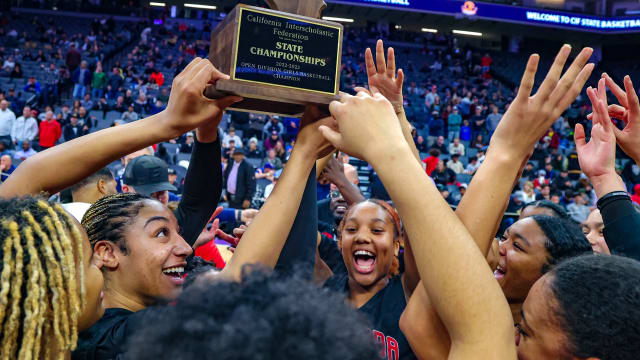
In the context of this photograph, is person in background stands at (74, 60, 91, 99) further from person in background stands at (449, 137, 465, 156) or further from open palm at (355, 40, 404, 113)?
open palm at (355, 40, 404, 113)

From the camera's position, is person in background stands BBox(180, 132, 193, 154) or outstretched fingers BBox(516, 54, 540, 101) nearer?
outstretched fingers BBox(516, 54, 540, 101)

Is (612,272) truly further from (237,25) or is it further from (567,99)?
(237,25)

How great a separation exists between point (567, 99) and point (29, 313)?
1354 mm

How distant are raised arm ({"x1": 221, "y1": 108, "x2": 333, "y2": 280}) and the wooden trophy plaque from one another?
7.8 inches

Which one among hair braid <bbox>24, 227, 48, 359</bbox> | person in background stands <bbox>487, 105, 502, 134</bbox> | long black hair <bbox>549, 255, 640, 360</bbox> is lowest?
person in background stands <bbox>487, 105, 502, 134</bbox>

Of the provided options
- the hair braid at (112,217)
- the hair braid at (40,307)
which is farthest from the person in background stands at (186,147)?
the hair braid at (40,307)

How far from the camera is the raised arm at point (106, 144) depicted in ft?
5.10

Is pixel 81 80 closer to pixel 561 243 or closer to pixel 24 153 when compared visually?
pixel 24 153

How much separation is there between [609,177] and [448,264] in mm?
921

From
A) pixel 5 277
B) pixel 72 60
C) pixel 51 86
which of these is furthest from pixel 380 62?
pixel 72 60

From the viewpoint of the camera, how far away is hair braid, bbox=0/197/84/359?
1.17 m

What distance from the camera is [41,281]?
121 centimetres

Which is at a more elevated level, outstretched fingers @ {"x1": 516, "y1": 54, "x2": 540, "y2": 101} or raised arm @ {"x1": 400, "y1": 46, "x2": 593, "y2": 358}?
outstretched fingers @ {"x1": 516, "y1": 54, "x2": 540, "y2": 101}

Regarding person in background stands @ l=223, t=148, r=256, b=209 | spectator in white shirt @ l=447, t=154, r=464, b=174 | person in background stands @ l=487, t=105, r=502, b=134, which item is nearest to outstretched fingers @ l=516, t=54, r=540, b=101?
person in background stands @ l=223, t=148, r=256, b=209
